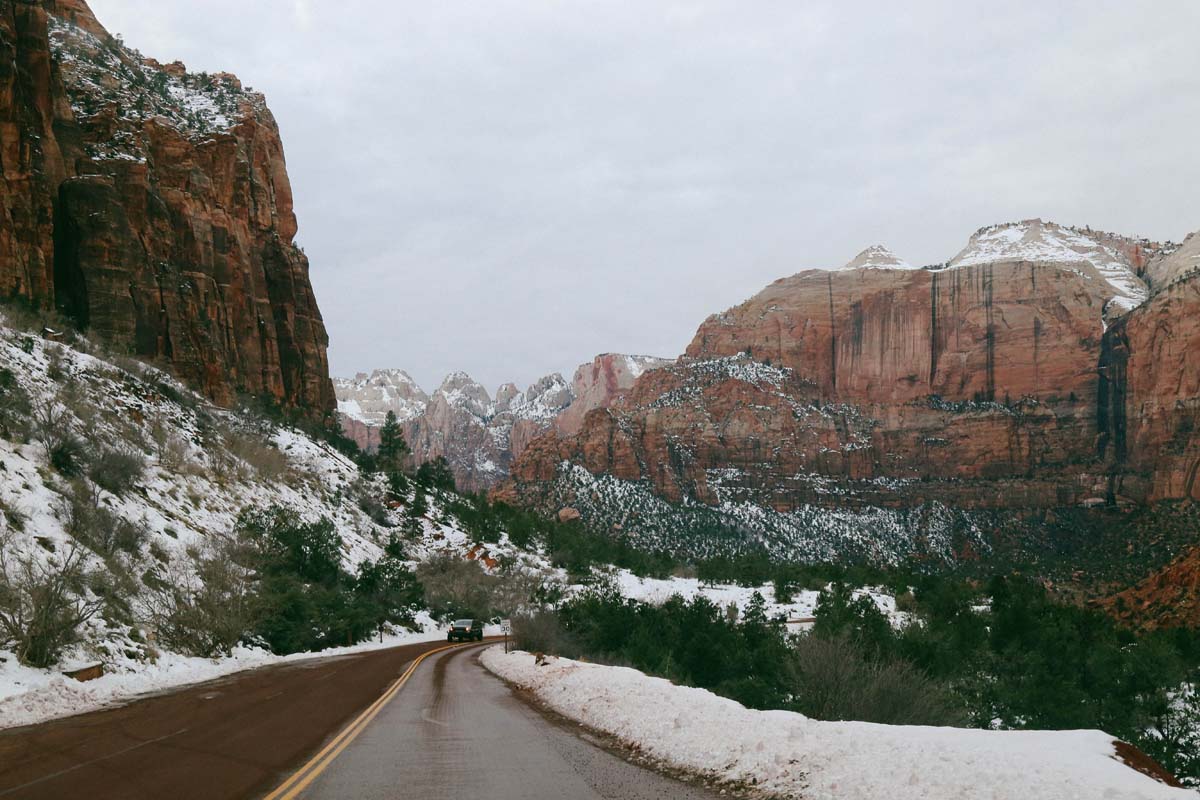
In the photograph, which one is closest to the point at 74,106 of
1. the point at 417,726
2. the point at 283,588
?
the point at 283,588

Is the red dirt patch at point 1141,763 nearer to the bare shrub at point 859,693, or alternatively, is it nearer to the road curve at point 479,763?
the road curve at point 479,763

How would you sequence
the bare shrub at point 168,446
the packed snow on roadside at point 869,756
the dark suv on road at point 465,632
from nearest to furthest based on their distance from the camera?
the packed snow on roadside at point 869,756 < the bare shrub at point 168,446 < the dark suv on road at point 465,632

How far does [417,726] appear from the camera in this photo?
1413cm

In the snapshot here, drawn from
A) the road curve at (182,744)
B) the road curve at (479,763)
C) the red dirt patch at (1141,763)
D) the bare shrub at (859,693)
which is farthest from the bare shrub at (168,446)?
the red dirt patch at (1141,763)

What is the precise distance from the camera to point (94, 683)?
18.3 m

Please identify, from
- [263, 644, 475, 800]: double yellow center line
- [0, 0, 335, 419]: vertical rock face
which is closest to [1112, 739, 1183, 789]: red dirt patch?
[263, 644, 475, 800]: double yellow center line

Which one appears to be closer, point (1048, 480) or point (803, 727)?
point (803, 727)

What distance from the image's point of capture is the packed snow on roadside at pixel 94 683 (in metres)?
14.6

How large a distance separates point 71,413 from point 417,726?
97.3 ft

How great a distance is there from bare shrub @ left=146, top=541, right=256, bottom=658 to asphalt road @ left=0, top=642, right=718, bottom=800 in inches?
304

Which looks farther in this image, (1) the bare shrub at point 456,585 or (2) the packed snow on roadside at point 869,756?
(1) the bare shrub at point 456,585

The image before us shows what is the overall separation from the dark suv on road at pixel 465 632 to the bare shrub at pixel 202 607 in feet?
71.1

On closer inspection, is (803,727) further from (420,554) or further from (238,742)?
(420,554)

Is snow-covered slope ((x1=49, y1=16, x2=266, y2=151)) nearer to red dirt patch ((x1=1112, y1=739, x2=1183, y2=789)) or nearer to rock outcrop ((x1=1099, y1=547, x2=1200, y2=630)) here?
red dirt patch ((x1=1112, y1=739, x2=1183, y2=789))
